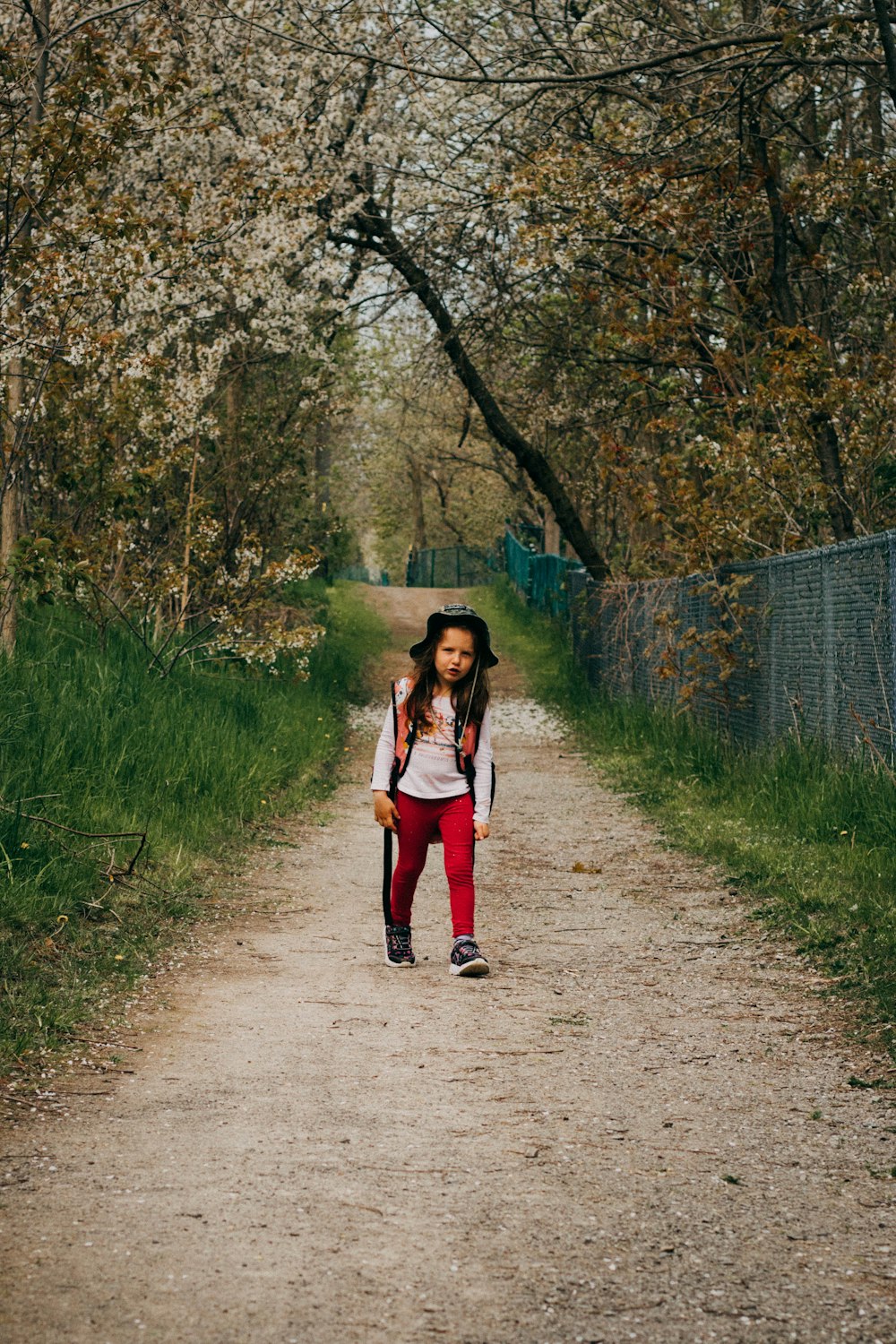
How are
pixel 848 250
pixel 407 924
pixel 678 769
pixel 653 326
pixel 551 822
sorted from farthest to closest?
1. pixel 848 250
2. pixel 653 326
3. pixel 678 769
4. pixel 551 822
5. pixel 407 924

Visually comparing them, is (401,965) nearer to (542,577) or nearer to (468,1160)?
(468,1160)

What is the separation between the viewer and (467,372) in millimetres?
19234

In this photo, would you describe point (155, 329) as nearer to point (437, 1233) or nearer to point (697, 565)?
point (697, 565)

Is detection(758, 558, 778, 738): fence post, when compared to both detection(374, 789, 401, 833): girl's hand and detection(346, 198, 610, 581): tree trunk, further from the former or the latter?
detection(346, 198, 610, 581): tree trunk

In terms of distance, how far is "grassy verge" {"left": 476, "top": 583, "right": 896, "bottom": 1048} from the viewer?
662 centimetres

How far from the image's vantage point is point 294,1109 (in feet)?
14.8

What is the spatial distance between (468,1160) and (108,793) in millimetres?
4894

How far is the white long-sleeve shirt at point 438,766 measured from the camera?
6652mm

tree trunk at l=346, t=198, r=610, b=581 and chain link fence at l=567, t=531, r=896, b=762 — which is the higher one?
tree trunk at l=346, t=198, r=610, b=581

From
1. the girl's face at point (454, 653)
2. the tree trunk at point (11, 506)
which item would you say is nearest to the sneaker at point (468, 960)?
the girl's face at point (454, 653)

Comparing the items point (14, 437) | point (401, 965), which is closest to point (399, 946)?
point (401, 965)

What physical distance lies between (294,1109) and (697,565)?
30.4 feet

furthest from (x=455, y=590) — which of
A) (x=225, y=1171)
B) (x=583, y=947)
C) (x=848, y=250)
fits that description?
(x=225, y=1171)

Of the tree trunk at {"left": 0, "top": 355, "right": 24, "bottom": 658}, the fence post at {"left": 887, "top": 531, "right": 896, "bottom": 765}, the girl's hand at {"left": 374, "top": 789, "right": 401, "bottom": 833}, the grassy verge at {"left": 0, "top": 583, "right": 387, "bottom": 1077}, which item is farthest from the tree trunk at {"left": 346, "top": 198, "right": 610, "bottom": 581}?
the girl's hand at {"left": 374, "top": 789, "right": 401, "bottom": 833}
